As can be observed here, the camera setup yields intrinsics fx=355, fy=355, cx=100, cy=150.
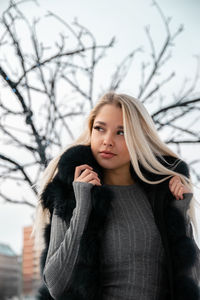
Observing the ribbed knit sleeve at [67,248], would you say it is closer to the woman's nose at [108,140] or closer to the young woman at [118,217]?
the young woman at [118,217]

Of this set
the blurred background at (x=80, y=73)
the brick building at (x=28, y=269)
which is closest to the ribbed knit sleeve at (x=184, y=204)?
the blurred background at (x=80, y=73)

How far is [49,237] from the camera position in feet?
3.88

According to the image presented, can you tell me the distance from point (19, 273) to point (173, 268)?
244 centimetres

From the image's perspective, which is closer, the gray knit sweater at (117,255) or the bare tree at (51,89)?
the gray knit sweater at (117,255)

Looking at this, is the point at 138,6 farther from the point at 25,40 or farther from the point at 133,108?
the point at 133,108

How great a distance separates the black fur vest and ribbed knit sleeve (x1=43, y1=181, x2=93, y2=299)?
0.07ft

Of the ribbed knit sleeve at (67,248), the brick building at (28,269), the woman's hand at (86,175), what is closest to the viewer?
the ribbed knit sleeve at (67,248)

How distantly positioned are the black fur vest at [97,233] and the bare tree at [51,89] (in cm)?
43

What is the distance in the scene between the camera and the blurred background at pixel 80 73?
151 cm

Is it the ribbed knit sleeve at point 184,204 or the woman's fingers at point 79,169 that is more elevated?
the woman's fingers at point 79,169

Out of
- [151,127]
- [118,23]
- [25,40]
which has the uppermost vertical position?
[118,23]

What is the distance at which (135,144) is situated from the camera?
1.18 metres

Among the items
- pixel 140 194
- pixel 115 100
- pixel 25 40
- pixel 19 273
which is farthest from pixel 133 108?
pixel 19 273

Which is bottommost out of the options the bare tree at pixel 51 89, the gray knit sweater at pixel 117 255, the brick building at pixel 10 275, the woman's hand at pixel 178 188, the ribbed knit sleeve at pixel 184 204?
the brick building at pixel 10 275
